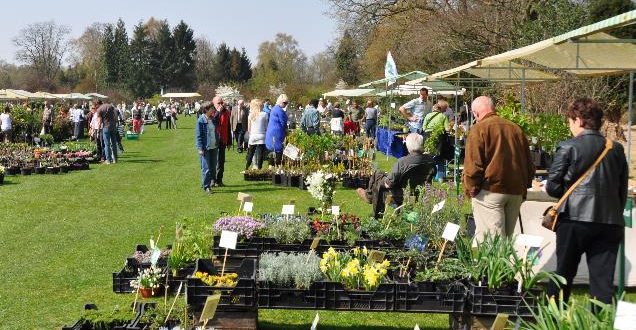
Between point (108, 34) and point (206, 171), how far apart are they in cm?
6779

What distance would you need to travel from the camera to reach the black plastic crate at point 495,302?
451cm

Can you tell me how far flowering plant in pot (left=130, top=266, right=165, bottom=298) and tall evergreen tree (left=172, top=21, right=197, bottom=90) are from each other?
251 ft

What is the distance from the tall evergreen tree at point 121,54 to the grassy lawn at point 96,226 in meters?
60.7

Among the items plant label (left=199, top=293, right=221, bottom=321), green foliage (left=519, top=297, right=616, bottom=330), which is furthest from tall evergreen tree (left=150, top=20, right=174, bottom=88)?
green foliage (left=519, top=297, right=616, bottom=330)

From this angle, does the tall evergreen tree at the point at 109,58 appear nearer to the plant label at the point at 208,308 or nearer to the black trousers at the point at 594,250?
the black trousers at the point at 594,250

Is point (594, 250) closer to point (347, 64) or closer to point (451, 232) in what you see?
point (451, 232)

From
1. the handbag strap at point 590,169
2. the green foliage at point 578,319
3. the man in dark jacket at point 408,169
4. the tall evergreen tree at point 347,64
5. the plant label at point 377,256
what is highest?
the tall evergreen tree at point 347,64

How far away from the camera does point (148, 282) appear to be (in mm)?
5754

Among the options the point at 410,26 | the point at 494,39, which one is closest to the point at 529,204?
the point at 494,39

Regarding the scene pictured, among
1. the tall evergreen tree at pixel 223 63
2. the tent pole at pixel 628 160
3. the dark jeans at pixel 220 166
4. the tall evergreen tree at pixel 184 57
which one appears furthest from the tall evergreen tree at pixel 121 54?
the tent pole at pixel 628 160

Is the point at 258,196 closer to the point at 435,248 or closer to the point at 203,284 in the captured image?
the point at 435,248

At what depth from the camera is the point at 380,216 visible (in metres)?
7.57

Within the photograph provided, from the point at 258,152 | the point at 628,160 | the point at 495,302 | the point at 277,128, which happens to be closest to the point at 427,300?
the point at 495,302

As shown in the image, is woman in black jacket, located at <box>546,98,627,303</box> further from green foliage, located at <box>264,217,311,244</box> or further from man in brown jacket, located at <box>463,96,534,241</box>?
green foliage, located at <box>264,217,311,244</box>
